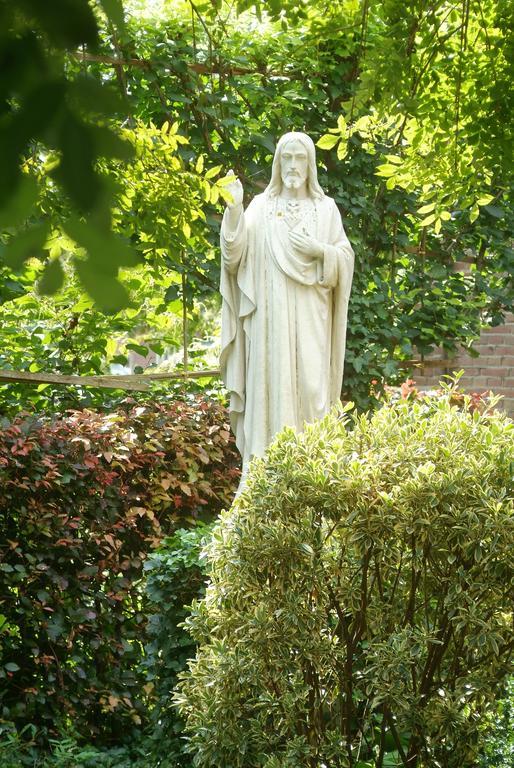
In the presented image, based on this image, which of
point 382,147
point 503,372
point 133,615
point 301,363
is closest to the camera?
point 301,363

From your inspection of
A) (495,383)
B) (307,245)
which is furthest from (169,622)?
(495,383)

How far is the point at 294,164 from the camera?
6.36m

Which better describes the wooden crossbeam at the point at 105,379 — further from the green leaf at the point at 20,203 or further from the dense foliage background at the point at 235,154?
the green leaf at the point at 20,203

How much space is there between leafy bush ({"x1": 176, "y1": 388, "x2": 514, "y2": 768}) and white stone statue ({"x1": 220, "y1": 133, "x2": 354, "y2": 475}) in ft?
5.13

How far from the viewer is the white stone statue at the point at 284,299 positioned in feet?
20.5

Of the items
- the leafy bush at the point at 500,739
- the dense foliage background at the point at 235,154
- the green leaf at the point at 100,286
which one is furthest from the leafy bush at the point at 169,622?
the green leaf at the point at 100,286

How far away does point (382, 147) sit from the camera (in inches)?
400

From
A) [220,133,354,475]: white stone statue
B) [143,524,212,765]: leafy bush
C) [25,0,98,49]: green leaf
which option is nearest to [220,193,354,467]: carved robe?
[220,133,354,475]: white stone statue

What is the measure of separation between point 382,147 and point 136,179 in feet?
15.7

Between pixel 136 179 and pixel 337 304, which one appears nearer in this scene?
pixel 136 179

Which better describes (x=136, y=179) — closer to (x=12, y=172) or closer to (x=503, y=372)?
(x=12, y=172)

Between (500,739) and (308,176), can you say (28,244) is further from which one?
(308,176)

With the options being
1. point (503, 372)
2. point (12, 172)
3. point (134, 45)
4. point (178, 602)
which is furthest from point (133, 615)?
point (503, 372)

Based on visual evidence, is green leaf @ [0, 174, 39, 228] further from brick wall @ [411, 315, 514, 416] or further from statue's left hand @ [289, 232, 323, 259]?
brick wall @ [411, 315, 514, 416]
